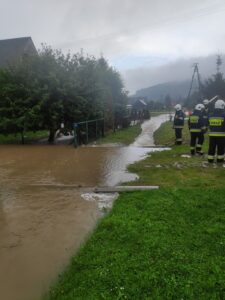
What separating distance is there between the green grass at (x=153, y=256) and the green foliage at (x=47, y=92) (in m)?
11.2

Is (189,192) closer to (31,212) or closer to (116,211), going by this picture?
(116,211)

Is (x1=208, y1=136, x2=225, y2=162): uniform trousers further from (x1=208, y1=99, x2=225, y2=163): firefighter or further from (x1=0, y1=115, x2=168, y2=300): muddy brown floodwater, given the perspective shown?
(x1=0, y1=115, x2=168, y2=300): muddy brown floodwater

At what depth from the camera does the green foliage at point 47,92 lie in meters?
16.4

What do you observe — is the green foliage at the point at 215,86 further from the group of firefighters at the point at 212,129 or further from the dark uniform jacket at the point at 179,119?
the group of firefighters at the point at 212,129

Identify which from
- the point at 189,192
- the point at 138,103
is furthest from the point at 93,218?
the point at 138,103

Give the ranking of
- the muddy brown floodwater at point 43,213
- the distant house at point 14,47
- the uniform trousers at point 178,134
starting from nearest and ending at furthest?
the muddy brown floodwater at point 43,213 < the uniform trousers at point 178,134 < the distant house at point 14,47

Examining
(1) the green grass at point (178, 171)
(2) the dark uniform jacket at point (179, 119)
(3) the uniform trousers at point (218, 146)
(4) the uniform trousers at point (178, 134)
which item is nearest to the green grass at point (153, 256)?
(1) the green grass at point (178, 171)

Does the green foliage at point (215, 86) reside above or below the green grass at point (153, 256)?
above

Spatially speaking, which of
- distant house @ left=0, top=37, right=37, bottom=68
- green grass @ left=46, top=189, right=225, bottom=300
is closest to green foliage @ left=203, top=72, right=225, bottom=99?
distant house @ left=0, top=37, right=37, bottom=68

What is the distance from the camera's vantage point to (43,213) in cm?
630

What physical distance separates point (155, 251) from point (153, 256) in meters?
0.13

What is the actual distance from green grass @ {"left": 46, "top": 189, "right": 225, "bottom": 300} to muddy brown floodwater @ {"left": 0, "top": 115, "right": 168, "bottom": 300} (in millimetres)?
343

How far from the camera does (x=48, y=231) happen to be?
5473 mm

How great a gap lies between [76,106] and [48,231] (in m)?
12.2
